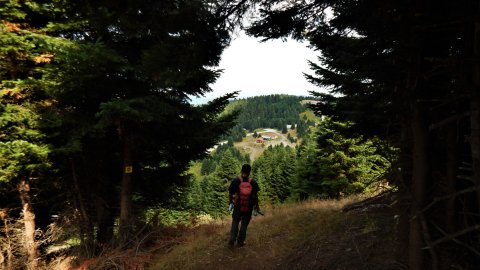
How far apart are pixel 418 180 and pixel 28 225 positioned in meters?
11.0

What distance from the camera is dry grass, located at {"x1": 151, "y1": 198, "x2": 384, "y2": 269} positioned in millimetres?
6871

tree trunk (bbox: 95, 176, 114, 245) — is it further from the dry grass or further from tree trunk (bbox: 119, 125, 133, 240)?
the dry grass

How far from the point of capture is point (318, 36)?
240 inches

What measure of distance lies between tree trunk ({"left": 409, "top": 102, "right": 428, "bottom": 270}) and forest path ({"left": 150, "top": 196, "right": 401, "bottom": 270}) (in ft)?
3.16

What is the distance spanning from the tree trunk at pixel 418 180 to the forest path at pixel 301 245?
964 mm

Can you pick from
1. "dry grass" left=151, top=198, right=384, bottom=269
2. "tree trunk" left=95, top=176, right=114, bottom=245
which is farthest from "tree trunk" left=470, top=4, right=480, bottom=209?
"tree trunk" left=95, top=176, right=114, bottom=245

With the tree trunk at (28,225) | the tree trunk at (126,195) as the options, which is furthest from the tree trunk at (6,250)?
the tree trunk at (126,195)

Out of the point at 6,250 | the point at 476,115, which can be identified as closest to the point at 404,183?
the point at 476,115

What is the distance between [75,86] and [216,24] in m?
6.42

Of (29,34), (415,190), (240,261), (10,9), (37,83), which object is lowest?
(240,261)

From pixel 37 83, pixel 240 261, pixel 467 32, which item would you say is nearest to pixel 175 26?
pixel 467 32

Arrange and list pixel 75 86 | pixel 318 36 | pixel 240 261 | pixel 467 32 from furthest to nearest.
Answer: pixel 75 86, pixel 240 261, pixel 318 36, pixel 467 32

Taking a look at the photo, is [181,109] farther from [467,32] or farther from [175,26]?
[467,32]

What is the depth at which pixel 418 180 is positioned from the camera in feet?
13.9
